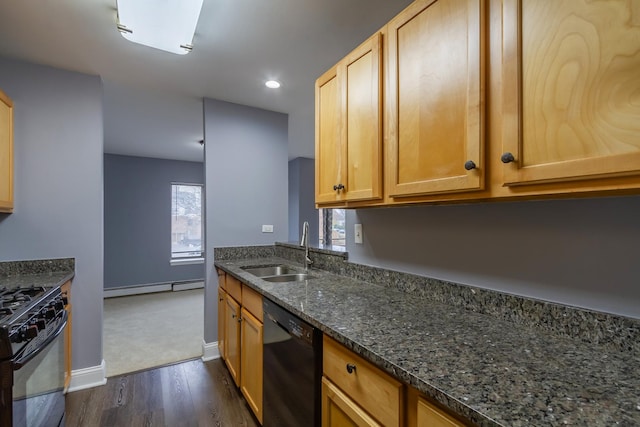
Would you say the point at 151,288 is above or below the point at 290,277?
below

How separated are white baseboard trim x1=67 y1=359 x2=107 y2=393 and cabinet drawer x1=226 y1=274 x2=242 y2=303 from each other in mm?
1203

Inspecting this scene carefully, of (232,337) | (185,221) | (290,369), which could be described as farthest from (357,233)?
(185,221)

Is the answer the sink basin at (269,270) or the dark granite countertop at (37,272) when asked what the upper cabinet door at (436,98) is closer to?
the sink basin at (269,270)

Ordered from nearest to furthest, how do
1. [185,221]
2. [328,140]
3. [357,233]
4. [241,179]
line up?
[328,140], [357,233], [241,179], [185,221]

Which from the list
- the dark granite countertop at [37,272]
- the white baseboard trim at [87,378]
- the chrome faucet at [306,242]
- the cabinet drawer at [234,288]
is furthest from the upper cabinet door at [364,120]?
the white baseboard trim at [87,378]

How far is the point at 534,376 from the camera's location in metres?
0.75

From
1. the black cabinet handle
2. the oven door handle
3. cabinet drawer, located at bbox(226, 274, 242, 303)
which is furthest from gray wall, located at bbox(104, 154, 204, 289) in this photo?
the black cabinet handle

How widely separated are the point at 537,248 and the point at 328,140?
1.15 m

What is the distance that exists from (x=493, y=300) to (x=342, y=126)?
42.1 inches

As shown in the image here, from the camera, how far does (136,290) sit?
5.34 meters

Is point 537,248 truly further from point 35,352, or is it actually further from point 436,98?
point 35,352

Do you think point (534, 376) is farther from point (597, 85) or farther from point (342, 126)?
point (342, 126)

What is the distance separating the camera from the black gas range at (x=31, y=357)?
1188 millimetres

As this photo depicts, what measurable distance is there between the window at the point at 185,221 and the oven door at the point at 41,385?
4.19 meters
